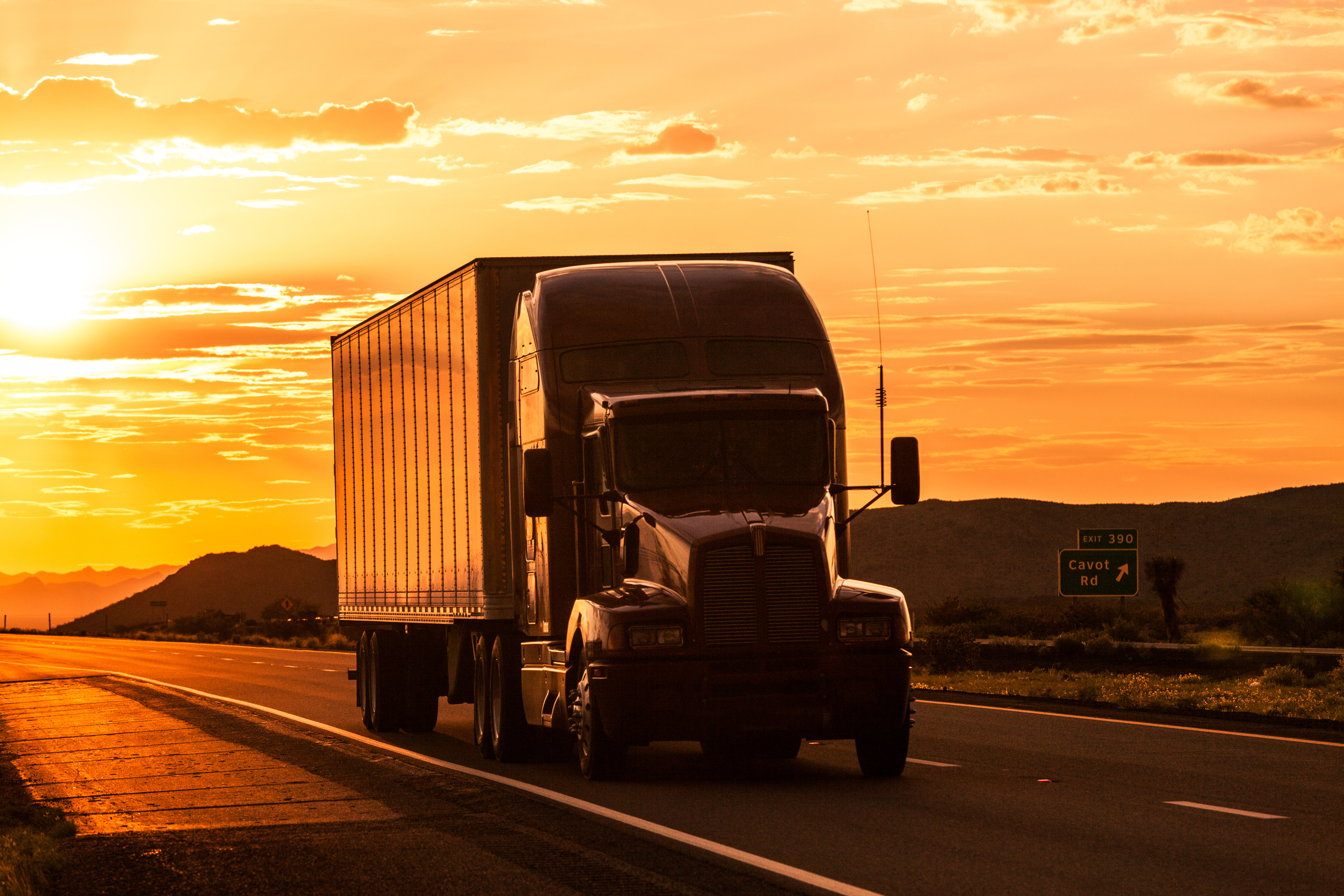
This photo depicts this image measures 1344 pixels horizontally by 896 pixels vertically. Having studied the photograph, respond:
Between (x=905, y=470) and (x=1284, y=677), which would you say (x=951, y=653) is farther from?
(x=905, y=470)

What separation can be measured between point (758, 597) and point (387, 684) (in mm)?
8599

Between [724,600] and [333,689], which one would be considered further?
[333,689]

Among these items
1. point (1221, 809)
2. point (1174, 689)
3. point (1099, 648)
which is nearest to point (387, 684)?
point (1221, 809)

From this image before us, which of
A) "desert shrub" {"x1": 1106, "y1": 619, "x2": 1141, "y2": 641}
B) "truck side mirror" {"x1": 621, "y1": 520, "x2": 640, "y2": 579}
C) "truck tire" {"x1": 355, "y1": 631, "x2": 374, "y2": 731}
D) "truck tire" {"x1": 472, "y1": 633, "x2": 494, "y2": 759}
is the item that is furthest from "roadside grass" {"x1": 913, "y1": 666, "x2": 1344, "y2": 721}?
"desert shrub" {"x1": 1106, "y1": 619, "x2": 1141, "y2": 641}

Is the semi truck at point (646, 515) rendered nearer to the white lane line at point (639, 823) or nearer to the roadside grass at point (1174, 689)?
the white lane line at point (639, 823)

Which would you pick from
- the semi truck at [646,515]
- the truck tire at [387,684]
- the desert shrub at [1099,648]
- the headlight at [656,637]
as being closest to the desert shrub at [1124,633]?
the desert shrub at [1099,648]

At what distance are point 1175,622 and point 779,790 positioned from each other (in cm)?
3383

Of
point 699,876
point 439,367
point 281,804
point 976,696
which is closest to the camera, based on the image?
point 699,876

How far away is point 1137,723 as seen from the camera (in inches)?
794

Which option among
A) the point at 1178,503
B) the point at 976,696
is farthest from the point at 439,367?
the point at 1178,503

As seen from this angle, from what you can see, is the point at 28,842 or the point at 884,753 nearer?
the point at 28,842

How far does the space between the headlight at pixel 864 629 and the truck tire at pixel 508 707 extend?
4.05 m

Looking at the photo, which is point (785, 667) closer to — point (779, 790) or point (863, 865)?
point (779, 790)

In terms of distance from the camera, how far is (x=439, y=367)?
64.5 feet
